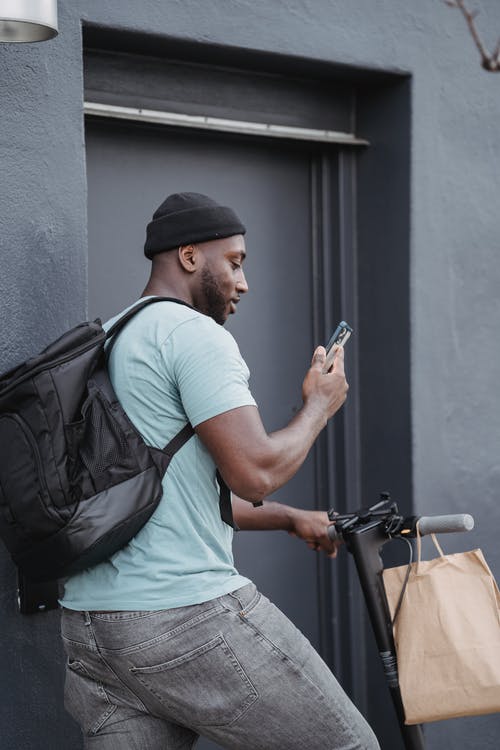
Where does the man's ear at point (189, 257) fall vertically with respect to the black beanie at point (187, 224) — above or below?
below

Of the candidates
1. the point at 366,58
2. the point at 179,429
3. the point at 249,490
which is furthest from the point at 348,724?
the point at 366,58

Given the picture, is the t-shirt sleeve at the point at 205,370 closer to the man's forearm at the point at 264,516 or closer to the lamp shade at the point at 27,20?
the man's forearm at the point at 264,516

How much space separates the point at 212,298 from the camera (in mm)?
3027

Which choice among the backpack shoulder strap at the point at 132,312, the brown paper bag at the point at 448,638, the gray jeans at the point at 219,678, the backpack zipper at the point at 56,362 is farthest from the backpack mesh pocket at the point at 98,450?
the brown paper bag at the point at 448,638

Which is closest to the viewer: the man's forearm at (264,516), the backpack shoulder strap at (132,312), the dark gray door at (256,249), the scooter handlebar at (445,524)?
the backpack shoulder strap at (132,312)

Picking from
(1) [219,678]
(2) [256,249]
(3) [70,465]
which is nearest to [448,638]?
(1) [219,678]

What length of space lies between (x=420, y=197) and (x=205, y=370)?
202 centimetres

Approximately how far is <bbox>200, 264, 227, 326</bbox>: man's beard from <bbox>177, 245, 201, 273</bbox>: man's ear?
28 millimetres

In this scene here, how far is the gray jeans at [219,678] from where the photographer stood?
2633mm

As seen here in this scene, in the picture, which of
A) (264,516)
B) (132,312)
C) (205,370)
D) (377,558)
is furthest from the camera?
(264,516)

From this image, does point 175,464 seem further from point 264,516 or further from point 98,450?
point 264,516

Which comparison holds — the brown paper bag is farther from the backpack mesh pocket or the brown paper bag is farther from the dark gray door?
the dark gray door

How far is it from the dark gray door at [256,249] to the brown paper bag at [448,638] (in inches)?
58.2

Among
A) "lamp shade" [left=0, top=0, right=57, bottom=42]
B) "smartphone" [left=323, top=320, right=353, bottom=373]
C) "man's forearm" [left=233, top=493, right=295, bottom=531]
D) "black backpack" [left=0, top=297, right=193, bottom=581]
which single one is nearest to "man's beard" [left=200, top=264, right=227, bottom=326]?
"smartphone" [left=323, top=320, right=353, bottom=373]
